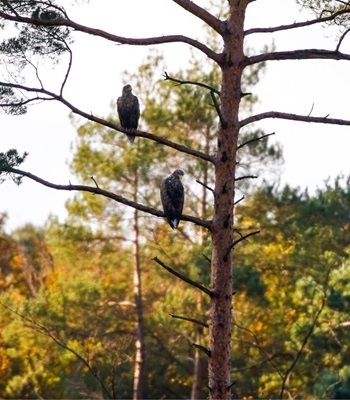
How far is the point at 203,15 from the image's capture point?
10.2 metres

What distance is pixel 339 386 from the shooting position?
1003 inches

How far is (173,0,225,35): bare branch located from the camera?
33.2 ft

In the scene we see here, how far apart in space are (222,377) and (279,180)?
21742 mm

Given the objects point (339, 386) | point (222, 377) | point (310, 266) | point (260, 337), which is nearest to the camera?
point (222, 377)

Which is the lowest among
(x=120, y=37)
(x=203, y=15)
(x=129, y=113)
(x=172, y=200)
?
(x=172, y=200)

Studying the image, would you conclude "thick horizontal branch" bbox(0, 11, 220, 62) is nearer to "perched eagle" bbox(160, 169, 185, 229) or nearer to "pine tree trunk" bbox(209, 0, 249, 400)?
"pine tree trunk" bbox(209, 0, 249, 400)

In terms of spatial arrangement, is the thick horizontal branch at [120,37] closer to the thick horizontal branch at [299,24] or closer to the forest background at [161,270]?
the thick horizontal branch at [299,24]

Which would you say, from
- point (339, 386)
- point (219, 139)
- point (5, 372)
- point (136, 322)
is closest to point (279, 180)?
point (136, 322)

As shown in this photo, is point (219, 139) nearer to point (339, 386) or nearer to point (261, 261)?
point (339, 386)

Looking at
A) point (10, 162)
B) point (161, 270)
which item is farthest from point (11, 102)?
point (161, 270)

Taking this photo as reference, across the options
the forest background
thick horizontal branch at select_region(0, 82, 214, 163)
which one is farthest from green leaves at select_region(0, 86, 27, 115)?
the forest background

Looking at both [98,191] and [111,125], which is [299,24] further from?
[98,191]

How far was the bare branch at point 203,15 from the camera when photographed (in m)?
10.1

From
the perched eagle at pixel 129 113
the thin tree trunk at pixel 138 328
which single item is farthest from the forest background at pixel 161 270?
the perched eagle at pixel 129 113
